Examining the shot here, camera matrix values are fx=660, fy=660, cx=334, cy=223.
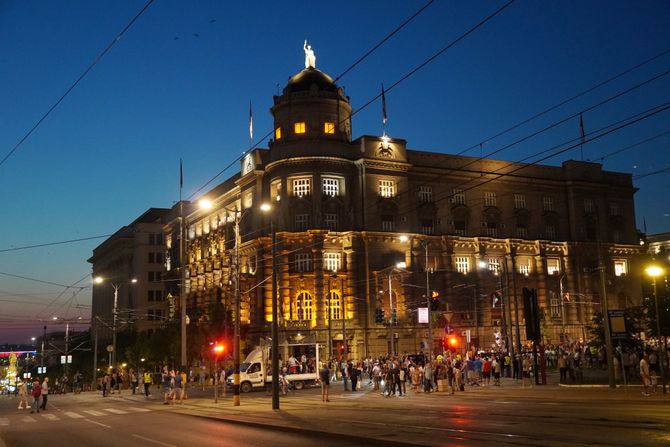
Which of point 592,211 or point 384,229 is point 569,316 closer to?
point 592,211

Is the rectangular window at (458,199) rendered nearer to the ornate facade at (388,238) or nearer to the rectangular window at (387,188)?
the ornate facade at (388,238)

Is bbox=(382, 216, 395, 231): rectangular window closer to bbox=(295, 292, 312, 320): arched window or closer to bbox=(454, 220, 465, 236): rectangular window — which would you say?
bbox=(454, 220, 465, 236): rectangular window

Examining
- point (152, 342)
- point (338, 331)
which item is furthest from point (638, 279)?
point (152, 342)

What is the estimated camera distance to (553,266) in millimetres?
84125

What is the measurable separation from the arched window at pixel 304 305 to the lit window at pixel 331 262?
3568 mm

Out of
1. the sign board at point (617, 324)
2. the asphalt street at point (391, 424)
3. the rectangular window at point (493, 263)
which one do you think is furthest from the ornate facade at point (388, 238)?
the asphalt street at point (391, 424)

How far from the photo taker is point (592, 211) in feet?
288

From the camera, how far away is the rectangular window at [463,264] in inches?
3029

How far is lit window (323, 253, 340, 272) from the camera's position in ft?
228

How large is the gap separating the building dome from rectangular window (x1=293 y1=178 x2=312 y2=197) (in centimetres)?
1152

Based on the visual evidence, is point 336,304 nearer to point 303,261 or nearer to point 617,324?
point 303,261

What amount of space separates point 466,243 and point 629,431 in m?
63.3

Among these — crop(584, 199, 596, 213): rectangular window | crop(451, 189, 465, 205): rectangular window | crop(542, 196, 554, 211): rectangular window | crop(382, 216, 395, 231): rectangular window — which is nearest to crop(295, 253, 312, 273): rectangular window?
crop(382, 216, 395, 231): rectangular window

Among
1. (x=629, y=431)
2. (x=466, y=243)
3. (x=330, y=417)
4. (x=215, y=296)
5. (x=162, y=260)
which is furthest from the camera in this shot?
(x=162, y=260)
